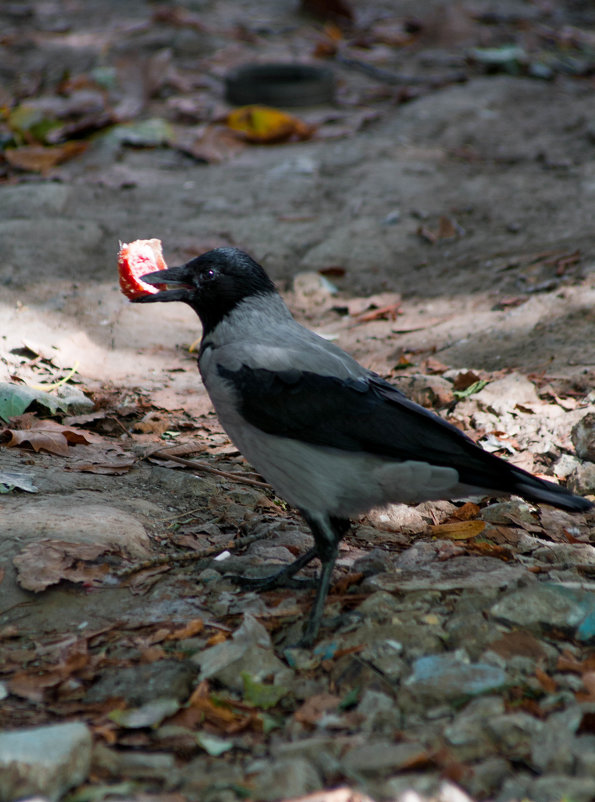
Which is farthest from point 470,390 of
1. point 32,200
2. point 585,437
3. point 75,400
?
point 32,200

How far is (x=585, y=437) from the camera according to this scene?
4.20 m

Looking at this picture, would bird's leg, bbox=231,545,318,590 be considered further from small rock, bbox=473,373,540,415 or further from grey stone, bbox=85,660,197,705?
small rock, bbox=473,373,540,415

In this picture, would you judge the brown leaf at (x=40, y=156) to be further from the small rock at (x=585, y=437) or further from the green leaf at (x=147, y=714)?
the green leaf at (x=147, y=714)

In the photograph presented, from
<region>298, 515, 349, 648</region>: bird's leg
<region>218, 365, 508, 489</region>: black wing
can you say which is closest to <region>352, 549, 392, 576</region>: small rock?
<region>298, 515, 349, 648</region>: bird's leg

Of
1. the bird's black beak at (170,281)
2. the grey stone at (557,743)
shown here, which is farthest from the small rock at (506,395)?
the grey stone at (557,743)

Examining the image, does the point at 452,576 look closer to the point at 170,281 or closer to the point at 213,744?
the point at 213,744

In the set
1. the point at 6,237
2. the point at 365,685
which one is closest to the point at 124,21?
the point at 6,237

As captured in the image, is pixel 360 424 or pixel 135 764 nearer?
pixel 135 764

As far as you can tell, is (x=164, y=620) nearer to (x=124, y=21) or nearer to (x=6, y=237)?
(x=6, y=237)

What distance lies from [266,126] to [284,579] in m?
6.47

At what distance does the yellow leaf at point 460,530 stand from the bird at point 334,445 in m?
0.49

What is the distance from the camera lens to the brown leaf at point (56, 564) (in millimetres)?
2996

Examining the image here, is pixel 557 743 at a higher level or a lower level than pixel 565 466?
higher

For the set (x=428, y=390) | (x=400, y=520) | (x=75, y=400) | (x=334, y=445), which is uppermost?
(x=334, y=445)
